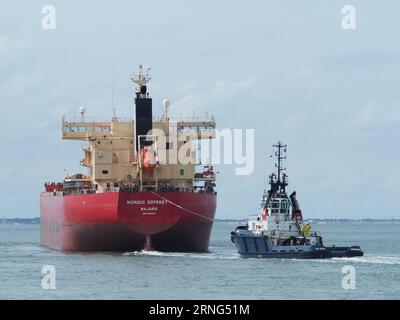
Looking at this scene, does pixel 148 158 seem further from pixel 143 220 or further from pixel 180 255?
pixel 180 255

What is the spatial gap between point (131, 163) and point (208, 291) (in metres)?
23.0

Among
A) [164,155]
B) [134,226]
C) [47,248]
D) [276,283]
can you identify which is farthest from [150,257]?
[47,248]

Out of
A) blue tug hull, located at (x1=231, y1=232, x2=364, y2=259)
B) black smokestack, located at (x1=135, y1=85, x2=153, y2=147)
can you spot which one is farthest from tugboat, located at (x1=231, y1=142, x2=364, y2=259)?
black smokestack, located at (x1=135, y1=85, x2=153, y2=147)

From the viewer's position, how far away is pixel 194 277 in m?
51.6

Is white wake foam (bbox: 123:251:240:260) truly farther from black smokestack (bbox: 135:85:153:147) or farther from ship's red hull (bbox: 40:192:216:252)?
black smokestack (bbox: 135:85:153:147)

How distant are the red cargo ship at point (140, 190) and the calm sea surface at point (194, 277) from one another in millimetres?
1361

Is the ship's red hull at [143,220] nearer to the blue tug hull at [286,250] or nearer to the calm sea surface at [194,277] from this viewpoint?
the calm sea surface at [194,277]

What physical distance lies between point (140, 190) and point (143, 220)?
206 centimetres

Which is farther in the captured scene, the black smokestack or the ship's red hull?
the black smokestack

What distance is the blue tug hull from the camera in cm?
5941

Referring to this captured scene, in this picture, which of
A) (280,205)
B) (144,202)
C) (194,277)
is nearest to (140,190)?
(144,202)
